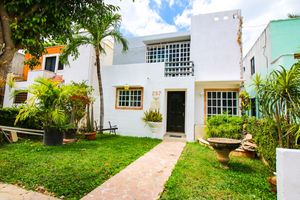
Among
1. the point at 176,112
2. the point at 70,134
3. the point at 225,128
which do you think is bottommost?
the point at 70,134

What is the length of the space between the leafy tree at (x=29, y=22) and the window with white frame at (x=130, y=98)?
296 inches

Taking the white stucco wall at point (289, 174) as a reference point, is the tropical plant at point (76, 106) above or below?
above

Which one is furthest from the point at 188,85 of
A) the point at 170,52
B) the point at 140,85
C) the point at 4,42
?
the point at 4,42

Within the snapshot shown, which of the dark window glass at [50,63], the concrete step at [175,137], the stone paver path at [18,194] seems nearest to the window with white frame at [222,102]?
the concrete step at [175,137]

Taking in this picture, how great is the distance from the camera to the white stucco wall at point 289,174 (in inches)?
103

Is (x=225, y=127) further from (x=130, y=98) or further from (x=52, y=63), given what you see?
(x=52, y=63)

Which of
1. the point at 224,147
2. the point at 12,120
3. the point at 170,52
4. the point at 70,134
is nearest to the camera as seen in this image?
the point at 224,147

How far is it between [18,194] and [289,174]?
5.01m

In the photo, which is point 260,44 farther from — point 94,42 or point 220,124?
point 94,42

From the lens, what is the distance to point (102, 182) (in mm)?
3795

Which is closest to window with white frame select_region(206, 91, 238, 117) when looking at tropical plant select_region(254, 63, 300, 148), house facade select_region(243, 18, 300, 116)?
house facade select_region(243, 18, 300, 116)

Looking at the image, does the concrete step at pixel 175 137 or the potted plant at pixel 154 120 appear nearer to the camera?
the concrete step at pixel 175 137

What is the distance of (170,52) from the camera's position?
12297 mm

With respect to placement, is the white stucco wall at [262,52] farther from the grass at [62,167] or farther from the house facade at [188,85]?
the grass at [62,167]
